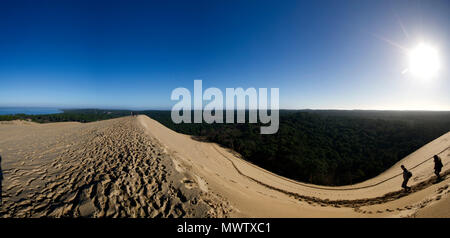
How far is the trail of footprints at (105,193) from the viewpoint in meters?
3.79

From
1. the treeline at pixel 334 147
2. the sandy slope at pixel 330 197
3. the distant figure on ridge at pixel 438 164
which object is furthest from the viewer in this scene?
the treeline at pixel 334 147

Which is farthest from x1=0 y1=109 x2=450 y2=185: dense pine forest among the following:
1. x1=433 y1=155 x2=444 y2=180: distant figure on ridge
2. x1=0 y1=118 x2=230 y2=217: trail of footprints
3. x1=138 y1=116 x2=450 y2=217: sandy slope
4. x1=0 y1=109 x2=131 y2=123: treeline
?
x1=0 y1=118 x2=230 y2=217: trail of footprints

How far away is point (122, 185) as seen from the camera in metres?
4.94

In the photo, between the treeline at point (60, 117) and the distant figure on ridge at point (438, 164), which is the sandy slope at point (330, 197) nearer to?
the distant figure on ridge at point (438, 164)

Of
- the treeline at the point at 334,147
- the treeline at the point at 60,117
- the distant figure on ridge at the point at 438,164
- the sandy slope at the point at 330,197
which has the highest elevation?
the treeline at the point at 60,117

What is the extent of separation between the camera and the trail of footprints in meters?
3.79

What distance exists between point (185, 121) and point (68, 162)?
71804 mm

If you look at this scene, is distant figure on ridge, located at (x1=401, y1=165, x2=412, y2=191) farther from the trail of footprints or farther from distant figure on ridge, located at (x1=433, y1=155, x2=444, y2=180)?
the trail of footprints

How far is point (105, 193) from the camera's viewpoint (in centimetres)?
443

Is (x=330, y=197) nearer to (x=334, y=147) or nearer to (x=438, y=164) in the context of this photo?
(x=438, y=164)

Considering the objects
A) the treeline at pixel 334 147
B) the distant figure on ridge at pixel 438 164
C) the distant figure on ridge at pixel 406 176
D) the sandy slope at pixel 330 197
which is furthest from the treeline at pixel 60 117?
the distant figure on ridge at pixel 438 164
